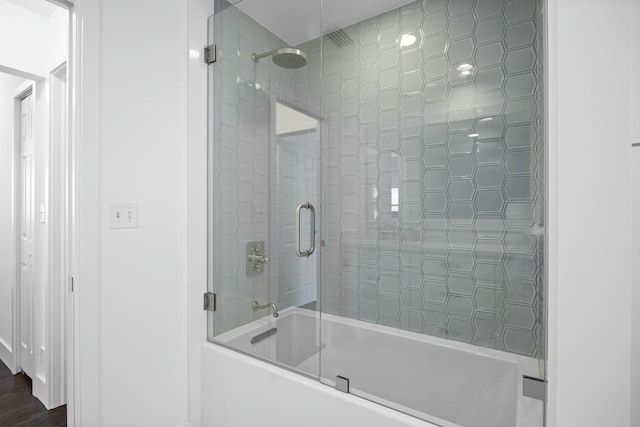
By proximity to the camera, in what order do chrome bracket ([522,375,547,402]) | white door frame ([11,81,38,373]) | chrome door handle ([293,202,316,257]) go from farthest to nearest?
white door frame ([11,81,38,373]) → chrome door handle ([293,202,316,257]) → chrome bracket ([522,375,547,402])

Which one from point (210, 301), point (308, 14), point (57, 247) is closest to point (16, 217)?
point (57, 247)

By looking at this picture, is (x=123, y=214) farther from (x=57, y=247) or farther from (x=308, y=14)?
(x=308, y=14)

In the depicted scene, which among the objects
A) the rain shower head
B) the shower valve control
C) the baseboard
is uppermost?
the rain shower head

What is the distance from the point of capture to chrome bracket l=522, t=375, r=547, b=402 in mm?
925

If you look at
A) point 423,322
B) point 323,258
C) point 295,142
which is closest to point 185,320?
point 323,258

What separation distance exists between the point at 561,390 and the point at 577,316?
197mm

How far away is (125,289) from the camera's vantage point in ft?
4.80

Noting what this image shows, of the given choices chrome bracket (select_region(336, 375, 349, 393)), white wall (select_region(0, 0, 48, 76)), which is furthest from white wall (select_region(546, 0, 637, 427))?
white wall (select_region(0, 0, 48, 76))

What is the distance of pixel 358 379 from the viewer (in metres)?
1.33

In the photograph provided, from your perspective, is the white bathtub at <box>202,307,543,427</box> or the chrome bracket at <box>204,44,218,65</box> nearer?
the white bathtub at <box>202,307,543,427</box>

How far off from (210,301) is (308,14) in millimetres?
1519

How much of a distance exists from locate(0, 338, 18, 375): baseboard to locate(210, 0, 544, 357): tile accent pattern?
2048 mm

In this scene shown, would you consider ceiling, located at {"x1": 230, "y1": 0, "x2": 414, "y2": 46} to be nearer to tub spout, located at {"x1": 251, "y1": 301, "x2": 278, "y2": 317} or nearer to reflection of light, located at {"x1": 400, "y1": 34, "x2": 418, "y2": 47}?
reflection of light, located at {"x1": 400, "y1": 34, "x2": 418, "y2": 47}

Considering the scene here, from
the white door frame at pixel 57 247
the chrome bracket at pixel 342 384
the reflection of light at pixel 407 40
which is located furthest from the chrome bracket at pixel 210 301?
the reflection of light at pixel 407 40
